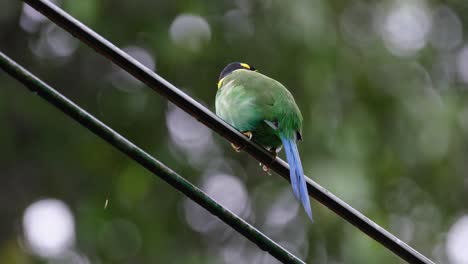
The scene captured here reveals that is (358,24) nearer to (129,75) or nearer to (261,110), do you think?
(129,75)

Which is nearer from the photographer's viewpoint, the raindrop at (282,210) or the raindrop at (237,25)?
the raindrop at (237,25)

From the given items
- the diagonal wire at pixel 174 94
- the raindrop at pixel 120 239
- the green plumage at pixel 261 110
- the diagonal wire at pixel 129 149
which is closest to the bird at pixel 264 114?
the green plumage at pixel 261 110

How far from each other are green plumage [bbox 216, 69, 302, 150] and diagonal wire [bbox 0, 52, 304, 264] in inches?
54.0

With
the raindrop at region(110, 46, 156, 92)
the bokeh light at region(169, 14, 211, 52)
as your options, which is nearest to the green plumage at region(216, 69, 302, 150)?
the bokeh light at region(169, 14, 211, 52)

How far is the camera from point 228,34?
640 centimetres

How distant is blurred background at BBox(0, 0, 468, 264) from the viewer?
592 cm

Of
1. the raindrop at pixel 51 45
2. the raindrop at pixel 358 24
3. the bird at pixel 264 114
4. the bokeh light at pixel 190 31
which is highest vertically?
the raindrop at pixel 358 24

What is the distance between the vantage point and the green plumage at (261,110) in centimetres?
338

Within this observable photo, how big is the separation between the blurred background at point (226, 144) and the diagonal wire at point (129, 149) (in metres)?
3.28

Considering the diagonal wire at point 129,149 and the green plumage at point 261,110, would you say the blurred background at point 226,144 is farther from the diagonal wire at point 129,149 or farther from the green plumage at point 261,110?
the diagonal wire at point 129,149

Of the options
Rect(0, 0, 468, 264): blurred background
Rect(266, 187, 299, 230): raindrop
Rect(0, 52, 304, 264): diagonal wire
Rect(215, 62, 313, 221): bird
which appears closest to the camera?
Rect(0, 52, 304, 264): diagonal wire

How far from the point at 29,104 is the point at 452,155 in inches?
134

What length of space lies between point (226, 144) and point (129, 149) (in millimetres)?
5256

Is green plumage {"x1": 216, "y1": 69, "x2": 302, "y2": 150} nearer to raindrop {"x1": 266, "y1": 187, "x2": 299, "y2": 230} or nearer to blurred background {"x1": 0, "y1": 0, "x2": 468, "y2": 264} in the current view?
blurred background {"x1": 0, "y1": 0, "x2": 468, "y2": 264}
